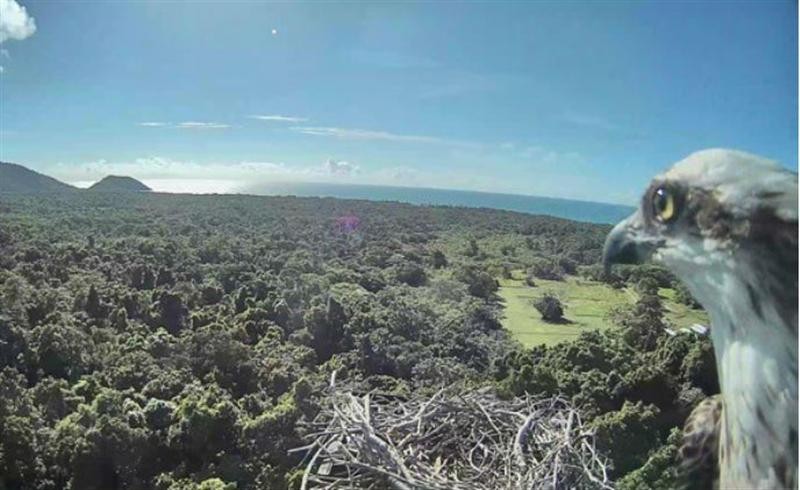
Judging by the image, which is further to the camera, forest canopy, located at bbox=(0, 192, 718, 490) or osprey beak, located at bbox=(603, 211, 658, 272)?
forest canopy, located at bbox=(0, 192, 718, 490)

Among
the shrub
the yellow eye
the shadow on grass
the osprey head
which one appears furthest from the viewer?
the shrub

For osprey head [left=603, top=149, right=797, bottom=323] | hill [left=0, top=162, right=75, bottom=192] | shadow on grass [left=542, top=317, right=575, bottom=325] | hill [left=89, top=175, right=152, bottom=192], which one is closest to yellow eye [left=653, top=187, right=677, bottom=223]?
osprey head [left=603, top=149, right=797, bottom=323]

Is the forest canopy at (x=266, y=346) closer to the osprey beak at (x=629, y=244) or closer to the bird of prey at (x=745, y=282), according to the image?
the osprey beak at (x=629, y=244)

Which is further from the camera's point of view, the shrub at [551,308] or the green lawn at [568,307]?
the shrub at [551,308]

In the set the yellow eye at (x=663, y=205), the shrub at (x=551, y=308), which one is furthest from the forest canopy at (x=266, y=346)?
the yellow eye at (x=663, y=205)

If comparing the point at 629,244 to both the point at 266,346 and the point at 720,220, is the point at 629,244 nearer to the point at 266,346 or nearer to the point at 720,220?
the point at 720,220

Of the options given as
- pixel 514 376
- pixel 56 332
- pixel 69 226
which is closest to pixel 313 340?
pixel 56 332

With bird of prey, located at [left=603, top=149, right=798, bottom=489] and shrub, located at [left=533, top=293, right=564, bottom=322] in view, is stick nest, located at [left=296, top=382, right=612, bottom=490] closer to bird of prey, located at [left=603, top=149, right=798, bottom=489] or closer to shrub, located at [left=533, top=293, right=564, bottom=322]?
bird of prey, located at [left=603, top=149, right=798, bottom=489]

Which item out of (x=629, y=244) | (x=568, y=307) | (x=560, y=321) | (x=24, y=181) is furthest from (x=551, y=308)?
(x=24, y=181)
